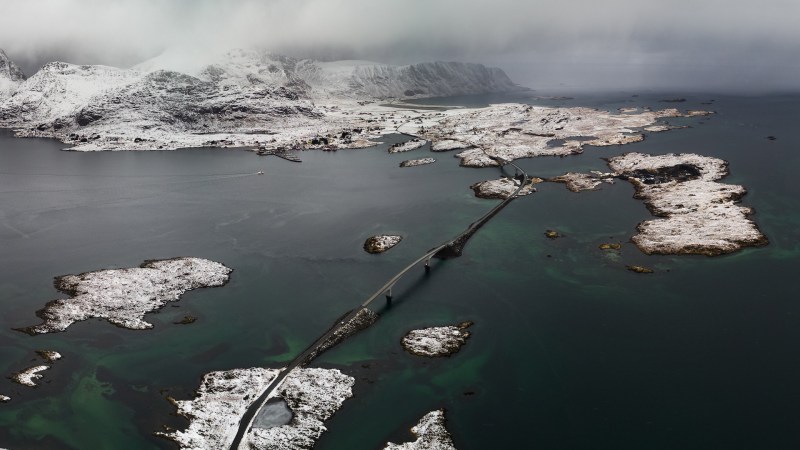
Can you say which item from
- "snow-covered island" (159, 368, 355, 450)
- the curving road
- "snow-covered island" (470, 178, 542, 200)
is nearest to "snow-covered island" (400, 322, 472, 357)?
the curving road

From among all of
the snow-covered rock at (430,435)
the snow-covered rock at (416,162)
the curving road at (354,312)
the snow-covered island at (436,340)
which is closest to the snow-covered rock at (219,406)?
the curving road at (354,312)

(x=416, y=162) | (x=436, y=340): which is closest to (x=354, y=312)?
(x=436, y=340)

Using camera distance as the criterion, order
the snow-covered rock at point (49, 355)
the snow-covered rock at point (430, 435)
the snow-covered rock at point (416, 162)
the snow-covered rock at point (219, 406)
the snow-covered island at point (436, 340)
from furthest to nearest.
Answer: the snow-covered rock at point (416, 162) → the snow-covered island at point (436, 340) → the snow-covered rock at point (49, 355) → the snow-covered rock at point (219, 406) → the snow-covered rock at point (430, 435)

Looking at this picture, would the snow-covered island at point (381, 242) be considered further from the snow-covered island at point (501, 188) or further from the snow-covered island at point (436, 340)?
the snow-covered island at point (501, 188)

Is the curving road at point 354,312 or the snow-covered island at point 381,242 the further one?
the snow-covered island at point 381,242

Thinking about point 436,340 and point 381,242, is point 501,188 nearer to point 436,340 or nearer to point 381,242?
point 381,242
